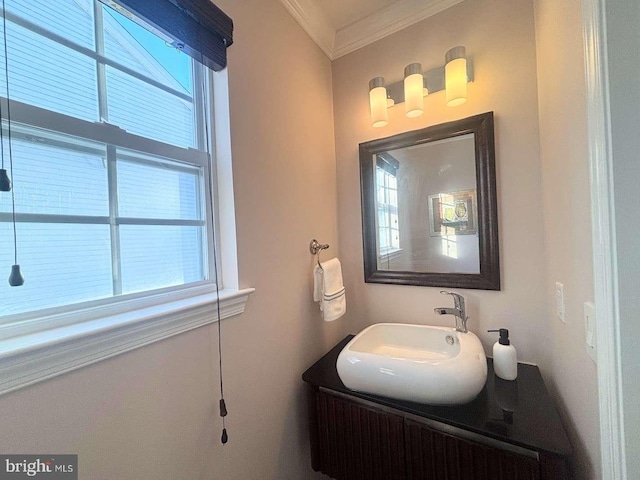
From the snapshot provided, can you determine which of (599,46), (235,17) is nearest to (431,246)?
(599,46)

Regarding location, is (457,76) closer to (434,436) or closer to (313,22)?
(313,22)

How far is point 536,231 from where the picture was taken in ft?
3.68

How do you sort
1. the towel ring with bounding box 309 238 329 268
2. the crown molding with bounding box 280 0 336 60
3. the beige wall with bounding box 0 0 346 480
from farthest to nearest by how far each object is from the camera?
the towel ring with bounding box 309 238 329 268 → the crown molding with bounding box 280 0 336 60 → the beige wall with bounding box 0 0 346 480

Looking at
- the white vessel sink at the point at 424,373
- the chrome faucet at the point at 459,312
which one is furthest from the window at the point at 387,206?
the white vessel sink at the point at 424,373

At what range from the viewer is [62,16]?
673 mm

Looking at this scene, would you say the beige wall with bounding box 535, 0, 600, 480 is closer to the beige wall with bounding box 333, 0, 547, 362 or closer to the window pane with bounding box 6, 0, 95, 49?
the beige wall with bounding box 333, 0, 547, 362

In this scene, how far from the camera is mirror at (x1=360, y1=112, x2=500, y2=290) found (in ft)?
3.97

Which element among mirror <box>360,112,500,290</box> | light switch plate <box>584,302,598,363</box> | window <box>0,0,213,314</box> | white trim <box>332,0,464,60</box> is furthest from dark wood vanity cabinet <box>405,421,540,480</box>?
white trim <box>332,0,464,60</box>

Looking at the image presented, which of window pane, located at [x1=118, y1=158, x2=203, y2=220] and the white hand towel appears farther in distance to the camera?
the white hand towel

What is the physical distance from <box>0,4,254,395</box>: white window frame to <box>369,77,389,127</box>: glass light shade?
75 cm

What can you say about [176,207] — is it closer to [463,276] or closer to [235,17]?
[235,17]

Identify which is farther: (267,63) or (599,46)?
(267,63)

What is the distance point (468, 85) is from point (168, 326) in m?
1.57

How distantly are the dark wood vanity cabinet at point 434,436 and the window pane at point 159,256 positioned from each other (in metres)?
0.72
